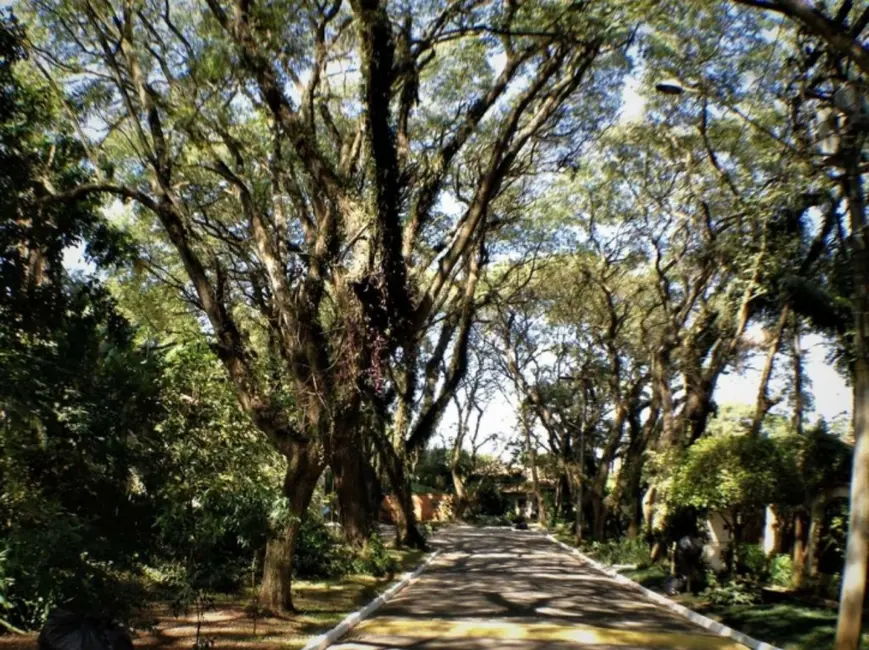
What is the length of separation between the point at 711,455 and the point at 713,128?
7.37 meters

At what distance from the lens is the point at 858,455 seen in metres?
8.68

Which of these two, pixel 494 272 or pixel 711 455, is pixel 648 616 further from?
pixel 494 272

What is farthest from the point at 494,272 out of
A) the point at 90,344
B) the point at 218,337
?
the point at 90,344

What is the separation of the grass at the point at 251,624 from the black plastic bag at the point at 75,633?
114cm

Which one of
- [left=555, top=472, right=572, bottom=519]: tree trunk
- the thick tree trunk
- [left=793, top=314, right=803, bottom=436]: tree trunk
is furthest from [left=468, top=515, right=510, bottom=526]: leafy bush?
the thick tree trunk

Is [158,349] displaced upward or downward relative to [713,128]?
downward

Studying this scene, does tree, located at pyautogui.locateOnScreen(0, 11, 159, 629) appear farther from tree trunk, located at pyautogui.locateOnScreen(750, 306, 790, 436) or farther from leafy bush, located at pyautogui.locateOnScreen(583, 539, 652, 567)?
leafy bush, located at pyautogui.locateOnScreen(583, 539, 652, 567)

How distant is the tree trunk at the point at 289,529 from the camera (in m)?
11.8

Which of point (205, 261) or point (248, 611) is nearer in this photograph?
point (248, 611)

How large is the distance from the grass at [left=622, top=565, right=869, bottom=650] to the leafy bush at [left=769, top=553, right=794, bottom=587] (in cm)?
252

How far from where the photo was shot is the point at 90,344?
602cm

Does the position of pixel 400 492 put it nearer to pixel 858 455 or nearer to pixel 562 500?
pixel 858 455

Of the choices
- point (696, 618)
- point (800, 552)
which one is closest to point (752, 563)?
point (800, 552)

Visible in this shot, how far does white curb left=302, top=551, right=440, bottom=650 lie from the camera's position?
1002 cm
